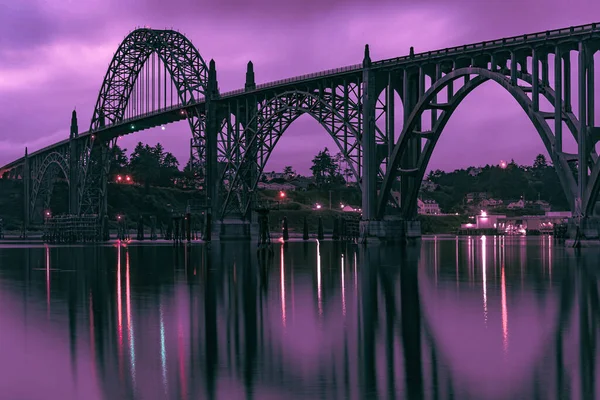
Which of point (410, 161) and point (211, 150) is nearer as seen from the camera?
point (410, 161)

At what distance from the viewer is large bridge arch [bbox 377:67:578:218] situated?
63.6 m

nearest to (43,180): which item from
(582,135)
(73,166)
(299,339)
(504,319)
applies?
(73,166)

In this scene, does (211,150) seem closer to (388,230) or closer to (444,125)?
(388,230)

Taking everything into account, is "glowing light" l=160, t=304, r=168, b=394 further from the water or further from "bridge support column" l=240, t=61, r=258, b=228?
"bridge support column" l=240, t=61, r=258, b=228

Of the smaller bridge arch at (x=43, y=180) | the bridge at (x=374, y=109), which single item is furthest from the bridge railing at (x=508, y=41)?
the smaller bridge arch at (x=43, y=180)

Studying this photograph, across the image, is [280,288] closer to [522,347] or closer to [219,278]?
[219,278]

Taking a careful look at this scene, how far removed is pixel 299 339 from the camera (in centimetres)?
2058

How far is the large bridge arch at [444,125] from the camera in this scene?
63594 mm

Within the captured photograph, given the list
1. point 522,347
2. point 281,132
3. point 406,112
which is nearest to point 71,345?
point 522,347

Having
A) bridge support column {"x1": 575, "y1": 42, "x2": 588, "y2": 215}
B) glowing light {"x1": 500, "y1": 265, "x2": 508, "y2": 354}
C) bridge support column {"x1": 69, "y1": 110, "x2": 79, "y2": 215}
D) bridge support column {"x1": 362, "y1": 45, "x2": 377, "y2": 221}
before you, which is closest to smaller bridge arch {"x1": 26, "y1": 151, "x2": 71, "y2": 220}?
bridge support column {"x1": 69, "y1": 110, "x2": 79, "y2": 215}

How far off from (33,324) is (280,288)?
1324 cm

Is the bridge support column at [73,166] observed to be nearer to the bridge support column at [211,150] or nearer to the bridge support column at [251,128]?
the bridge support column at [211,150]

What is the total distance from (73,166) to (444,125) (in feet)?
303

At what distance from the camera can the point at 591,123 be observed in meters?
63.4
